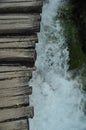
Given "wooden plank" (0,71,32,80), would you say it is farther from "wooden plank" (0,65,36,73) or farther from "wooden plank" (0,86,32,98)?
"wooden plank" (0,86,32,98)

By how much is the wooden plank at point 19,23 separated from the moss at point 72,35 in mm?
1281

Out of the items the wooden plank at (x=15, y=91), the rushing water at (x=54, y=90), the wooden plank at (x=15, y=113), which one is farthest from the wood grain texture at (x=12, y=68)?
the rushing water at (x=54, y=90)

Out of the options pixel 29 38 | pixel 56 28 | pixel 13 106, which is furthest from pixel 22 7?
pixel 13 106

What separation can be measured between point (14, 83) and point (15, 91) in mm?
157

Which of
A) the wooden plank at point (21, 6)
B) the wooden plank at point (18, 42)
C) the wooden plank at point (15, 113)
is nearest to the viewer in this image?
the wooden plank at point (15, 113)

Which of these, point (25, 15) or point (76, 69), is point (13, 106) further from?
point (76, 69)

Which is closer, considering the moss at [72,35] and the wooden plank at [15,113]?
the wooden plank at [15,113]

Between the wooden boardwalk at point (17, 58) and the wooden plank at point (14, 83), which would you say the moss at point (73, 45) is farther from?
the wooden plank at point (14, 83)

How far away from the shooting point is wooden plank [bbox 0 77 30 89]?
5.26m

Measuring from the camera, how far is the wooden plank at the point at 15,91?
5.14 m

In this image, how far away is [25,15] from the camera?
20.9 ft

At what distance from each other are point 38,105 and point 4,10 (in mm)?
1723

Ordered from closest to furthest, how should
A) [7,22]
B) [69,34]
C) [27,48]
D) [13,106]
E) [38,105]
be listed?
1. [13,106]
2. [27,48]
3. [7,22]
4. [38,105]
5. [69,34]

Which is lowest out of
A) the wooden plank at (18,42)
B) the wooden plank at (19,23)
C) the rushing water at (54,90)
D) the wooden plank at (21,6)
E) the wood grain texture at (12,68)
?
the rushing water at (54,90)
